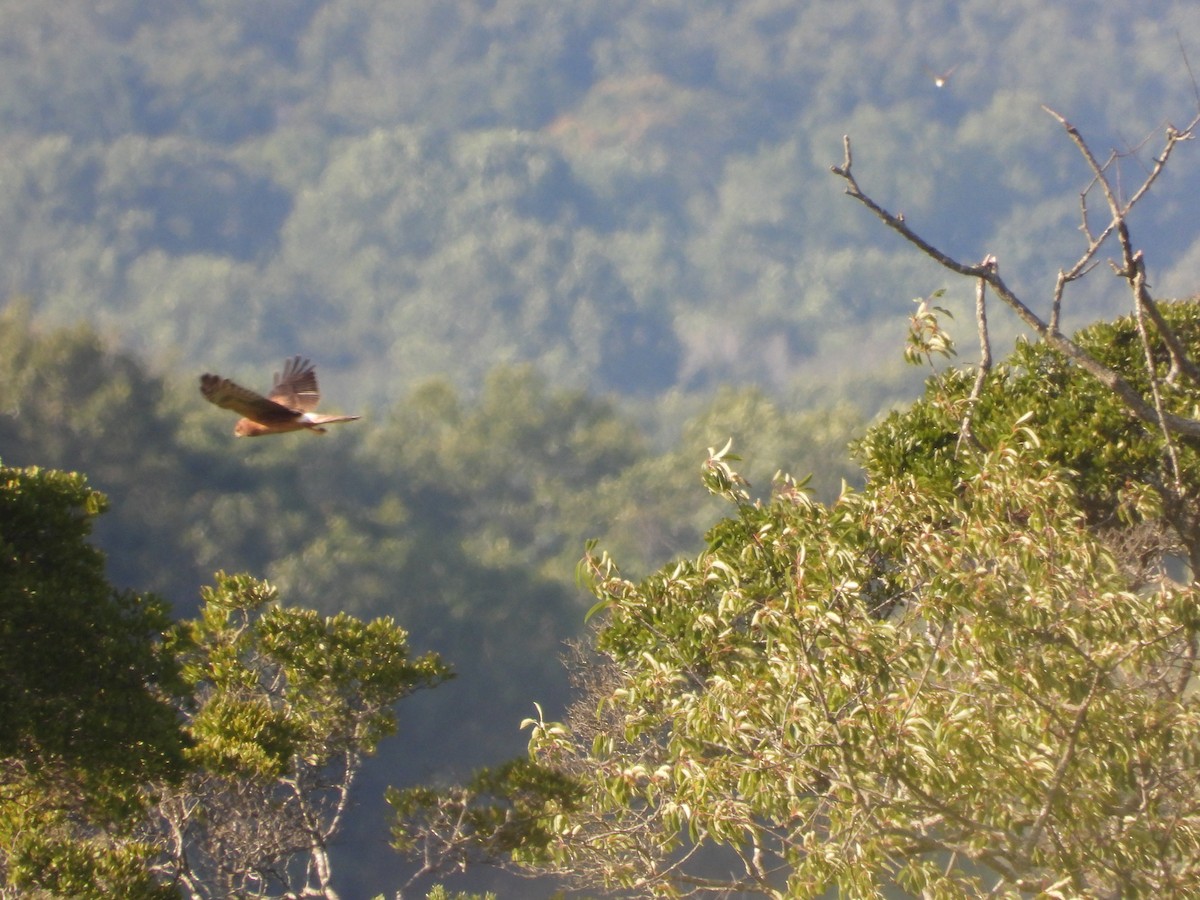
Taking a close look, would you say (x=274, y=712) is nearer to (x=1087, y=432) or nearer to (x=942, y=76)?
(x=1087, y=432)

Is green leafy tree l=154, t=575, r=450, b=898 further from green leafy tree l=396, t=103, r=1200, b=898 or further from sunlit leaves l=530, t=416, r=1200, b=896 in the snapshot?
sunlit leaves l=530, t=416, r=1200, b=896

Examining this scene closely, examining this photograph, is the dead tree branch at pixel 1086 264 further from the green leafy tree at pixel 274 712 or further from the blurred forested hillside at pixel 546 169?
the blurred forested hillside at pixel 546 169

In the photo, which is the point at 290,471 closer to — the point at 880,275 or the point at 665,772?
the point at 665,772

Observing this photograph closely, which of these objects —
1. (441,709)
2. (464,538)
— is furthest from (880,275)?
(441,709)

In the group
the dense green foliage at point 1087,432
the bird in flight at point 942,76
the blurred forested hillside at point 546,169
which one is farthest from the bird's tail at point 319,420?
the blurred forested hillside at point 546,169

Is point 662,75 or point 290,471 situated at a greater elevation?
point 662,75

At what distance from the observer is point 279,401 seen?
6000mm

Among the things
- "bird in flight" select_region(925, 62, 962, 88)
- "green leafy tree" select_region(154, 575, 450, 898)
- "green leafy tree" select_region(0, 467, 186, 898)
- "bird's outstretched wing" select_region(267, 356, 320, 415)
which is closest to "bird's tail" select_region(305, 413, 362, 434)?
"bird's outstretched wing" select_region(267, 356, 320, 415)

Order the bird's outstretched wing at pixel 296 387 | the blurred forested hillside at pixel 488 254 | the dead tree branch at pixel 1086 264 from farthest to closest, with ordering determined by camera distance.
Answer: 1. the blurred forested hillside at pixel 488 254
2. the bird's outstretched wing at pixel 296 387
3. the dead tree branch at pixel 1086 264

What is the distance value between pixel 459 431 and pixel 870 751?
32711 millimetres

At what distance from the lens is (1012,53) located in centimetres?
9206

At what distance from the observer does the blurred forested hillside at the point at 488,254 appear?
1101 inches

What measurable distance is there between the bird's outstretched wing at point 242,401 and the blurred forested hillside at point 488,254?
3.19 m

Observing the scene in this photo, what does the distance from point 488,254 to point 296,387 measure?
69586 mm
